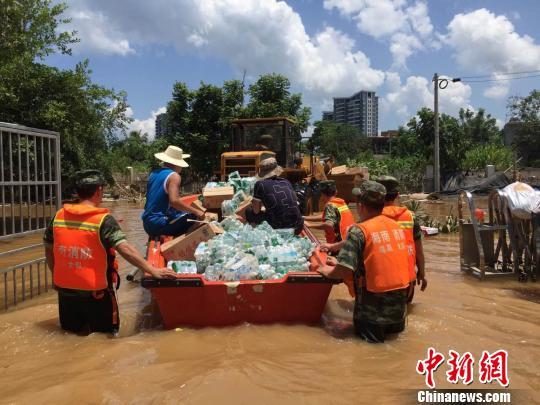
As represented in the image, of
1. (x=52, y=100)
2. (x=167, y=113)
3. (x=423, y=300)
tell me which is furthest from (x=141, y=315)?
(x=167, y=113)

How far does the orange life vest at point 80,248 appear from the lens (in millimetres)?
3646

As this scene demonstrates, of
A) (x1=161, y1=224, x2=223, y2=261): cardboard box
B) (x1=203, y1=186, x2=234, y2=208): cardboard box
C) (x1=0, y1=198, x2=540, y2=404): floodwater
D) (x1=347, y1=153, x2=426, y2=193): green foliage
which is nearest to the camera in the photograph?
(x1=0, y1=198, x2=540, y2=404): floodwater

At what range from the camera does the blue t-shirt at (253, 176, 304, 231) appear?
5.59 meters

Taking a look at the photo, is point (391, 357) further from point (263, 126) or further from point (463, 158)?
point (463, 158)

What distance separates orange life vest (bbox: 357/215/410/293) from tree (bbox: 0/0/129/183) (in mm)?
10767

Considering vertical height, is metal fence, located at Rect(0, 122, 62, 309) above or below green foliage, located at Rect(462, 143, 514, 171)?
below

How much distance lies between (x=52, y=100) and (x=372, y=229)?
39.0 ft

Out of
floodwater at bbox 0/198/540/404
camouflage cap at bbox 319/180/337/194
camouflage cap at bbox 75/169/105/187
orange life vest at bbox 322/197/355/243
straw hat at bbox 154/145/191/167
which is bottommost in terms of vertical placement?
floodwater at bbox 0/198/540/404

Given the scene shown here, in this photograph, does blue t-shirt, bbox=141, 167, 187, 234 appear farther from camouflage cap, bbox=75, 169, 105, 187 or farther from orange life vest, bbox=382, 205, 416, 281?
orange life vest, bbox=382, 205, 416, 281

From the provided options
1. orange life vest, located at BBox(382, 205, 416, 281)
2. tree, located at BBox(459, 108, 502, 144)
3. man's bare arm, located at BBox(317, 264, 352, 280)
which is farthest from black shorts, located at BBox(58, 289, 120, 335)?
tree, located at BBox(459, 108, 502, 144)

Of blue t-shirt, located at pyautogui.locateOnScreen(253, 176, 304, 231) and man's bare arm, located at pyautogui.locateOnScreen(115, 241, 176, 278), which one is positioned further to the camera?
blue t-shirt, located at pyautogui.locateOnScreen(253, 176, 304, 231)

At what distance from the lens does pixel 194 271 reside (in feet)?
14.8

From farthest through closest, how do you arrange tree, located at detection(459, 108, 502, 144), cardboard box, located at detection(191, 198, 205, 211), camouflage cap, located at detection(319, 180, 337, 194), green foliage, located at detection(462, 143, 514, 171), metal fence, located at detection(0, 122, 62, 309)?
tree, located at detection(459, 108, 502, 144), green foliage, located at detection(462, 143, 514, 171), cardboard box, located at detection(191, 198, 205, 211), camouflage cap, located at detection(319, 180, 337, 194), metal fence, located at detection(0, 122, 62, 309)

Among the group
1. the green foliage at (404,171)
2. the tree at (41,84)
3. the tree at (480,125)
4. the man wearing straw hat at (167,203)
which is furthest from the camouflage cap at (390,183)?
the tree at (480,125)
